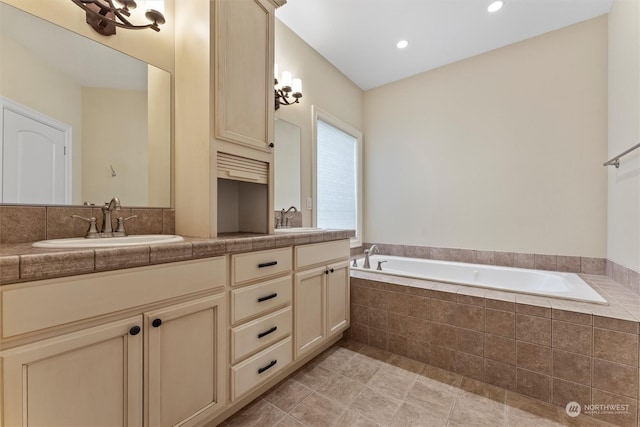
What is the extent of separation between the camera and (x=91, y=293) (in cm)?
82

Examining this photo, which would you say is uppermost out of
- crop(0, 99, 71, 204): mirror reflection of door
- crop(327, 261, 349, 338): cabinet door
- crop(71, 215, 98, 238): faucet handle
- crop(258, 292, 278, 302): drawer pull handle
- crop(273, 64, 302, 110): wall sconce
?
crop(273, 64, 302, 110): wall sconce

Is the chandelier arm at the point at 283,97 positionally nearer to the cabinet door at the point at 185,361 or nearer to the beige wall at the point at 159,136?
the beige wall at the point at 159,136

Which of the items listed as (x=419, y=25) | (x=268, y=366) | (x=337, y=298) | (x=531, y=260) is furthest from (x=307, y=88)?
(x=531, y=260)

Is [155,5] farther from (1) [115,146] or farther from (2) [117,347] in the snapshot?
(2) [117,347]

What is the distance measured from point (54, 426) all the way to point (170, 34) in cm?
183

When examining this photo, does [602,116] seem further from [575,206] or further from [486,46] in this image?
[486,46]

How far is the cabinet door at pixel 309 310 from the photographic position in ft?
5.29

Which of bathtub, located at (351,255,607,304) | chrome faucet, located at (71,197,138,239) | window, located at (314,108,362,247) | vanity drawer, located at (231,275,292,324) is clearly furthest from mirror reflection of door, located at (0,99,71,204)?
bathtub, located at (351,255,607,304)

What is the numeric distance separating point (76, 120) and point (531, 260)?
342 cm

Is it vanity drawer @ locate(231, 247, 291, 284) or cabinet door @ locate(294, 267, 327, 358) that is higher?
vanity drawer @ locate(231, 247, 291, 284)

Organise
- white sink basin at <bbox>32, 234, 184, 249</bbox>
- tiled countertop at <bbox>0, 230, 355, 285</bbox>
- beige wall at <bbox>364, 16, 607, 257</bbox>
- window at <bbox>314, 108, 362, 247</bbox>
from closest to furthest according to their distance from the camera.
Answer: tiled countertop at <bbox>0, 230, 355, 285</bbox>
white sink basin at <bbox>32, 234, 184, 249</bbox>
beige wall at <bbox>364, 16, 607, 257</bbox>
window at <bbox>314, 108, 362, 247</bbox>

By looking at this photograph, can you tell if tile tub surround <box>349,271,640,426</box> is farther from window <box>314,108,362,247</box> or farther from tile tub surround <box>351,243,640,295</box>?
window <box>314,108,362,247</box>

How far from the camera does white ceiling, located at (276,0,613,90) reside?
2045 mm

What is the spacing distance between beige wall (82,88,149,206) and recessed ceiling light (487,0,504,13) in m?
2.56
